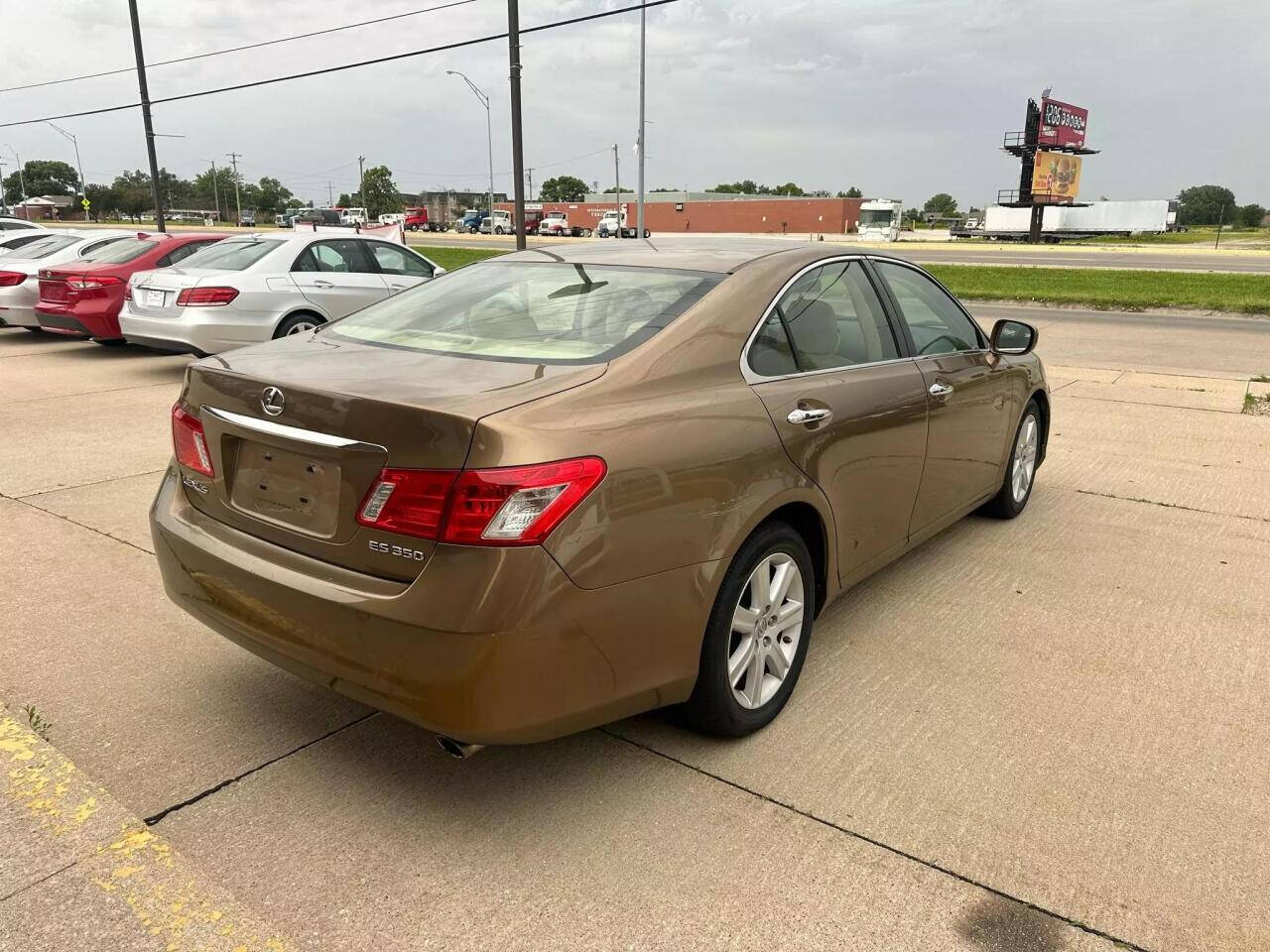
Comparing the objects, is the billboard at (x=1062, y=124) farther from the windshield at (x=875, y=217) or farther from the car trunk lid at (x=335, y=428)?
the car trunk lid at (x=335, y=428)

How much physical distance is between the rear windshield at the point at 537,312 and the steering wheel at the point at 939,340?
1.29m

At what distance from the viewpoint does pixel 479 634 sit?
222 centimetres

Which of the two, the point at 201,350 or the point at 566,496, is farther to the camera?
the point at 201,350

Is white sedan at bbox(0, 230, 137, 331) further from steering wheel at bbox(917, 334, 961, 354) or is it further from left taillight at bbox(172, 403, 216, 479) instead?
steering wheel at bbox(917, 334, 961, 354)

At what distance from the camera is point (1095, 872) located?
241 cm

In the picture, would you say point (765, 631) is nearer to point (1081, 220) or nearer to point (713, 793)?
point (713, 793)

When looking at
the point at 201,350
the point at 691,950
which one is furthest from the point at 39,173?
the point at 691,950

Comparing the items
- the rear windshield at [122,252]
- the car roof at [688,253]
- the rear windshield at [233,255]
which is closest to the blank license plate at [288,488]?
the car roof at [688,253]

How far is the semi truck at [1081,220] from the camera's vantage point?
73812 millimetres

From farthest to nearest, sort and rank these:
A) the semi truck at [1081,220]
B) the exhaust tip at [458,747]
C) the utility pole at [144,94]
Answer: the semi truck at [1081,220] < the utility pole at [144,94] < the exhaust tip at [458,747]

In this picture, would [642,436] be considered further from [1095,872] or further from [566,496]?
[1095,872]

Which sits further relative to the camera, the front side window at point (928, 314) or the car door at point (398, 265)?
the car door at point (398, 265)

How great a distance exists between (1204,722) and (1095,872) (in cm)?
104

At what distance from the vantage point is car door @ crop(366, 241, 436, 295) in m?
10.5
